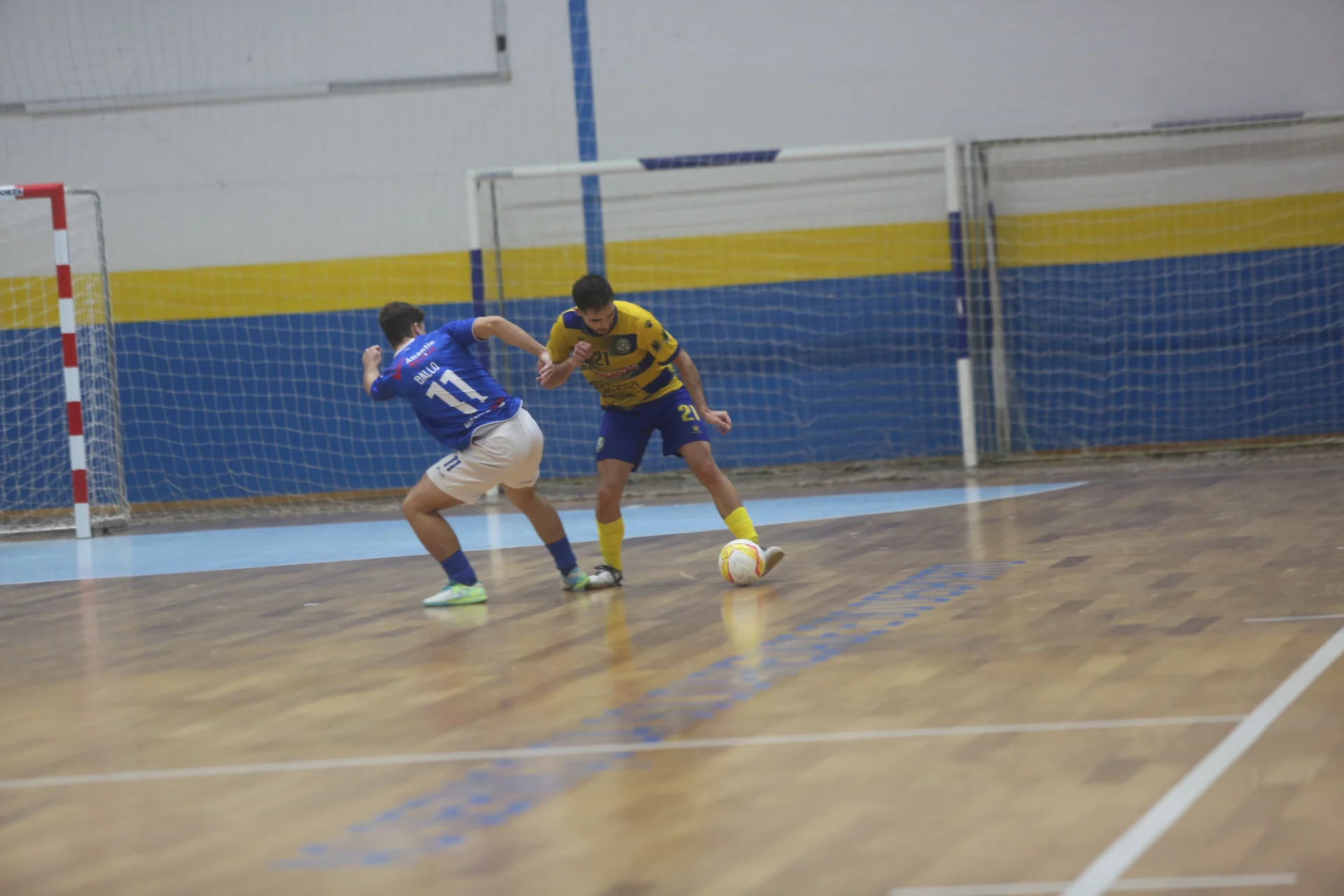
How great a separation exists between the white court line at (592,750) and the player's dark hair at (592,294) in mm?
2952

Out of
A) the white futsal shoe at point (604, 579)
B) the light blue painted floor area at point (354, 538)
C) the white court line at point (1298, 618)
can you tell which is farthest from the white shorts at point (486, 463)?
the white court line at point (1298, 618)

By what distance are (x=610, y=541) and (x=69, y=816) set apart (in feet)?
12.2

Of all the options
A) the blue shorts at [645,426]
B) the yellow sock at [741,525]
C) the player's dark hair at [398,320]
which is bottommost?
the yellow sock at [741,525]

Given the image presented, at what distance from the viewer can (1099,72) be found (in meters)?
12.7

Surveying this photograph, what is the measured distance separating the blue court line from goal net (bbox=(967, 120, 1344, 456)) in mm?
6561

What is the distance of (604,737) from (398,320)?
10.9 ft

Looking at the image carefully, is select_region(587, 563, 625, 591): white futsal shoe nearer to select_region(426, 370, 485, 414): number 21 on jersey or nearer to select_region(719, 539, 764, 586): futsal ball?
select_region(719, 539, 764, 586): futsal ball

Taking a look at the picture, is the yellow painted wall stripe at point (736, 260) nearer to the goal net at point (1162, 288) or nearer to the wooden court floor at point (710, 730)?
the goal net at point (1162, 288)

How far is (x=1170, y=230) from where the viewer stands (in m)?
12.6

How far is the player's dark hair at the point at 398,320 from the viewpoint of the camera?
23.1 feet

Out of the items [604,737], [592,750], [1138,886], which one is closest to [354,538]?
[604,737]

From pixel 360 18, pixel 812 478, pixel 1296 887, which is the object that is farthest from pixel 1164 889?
pixel 360 18

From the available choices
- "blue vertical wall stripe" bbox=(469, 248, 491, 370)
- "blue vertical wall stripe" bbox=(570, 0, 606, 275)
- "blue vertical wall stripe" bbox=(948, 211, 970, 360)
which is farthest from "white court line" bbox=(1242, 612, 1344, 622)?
"blue vertical wall stripe" bbox=(570, 0, 606, 275)

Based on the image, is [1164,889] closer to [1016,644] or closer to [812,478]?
[1016,644]
